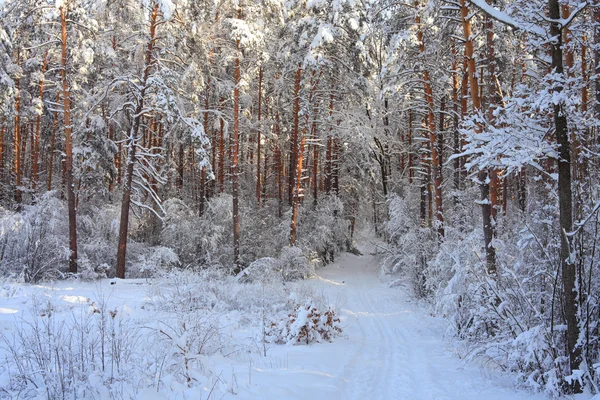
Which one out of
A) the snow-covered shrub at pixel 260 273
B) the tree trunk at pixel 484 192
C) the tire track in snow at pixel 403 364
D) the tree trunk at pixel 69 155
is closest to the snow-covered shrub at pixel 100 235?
the tree trunk at pixel 69 155

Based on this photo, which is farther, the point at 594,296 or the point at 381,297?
the point at 381,297

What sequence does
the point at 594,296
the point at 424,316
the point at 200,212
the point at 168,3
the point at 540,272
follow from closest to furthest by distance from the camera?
1. the point at 594,296
2. the point at 540,272
3. the point at 424,316
4. the point at 168,3
5. the point at 200,212

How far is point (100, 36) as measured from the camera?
14.1m

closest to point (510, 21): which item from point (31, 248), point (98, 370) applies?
point (98, 370)

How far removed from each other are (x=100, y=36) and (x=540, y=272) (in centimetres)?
1546

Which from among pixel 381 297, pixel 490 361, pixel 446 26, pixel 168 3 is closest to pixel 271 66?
pixel 168 3

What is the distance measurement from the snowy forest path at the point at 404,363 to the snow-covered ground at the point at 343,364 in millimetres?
13

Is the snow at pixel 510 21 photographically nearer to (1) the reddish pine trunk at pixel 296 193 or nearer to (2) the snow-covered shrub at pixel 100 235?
(1) the reddish pine trunk at pixel 296 193

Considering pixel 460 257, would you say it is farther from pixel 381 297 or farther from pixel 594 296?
pixel 381 297

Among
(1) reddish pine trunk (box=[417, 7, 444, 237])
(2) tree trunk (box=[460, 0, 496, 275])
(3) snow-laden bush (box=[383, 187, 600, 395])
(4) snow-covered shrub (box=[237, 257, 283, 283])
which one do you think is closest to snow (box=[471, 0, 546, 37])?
(3) snow-laden bush (box=[383, 187, 600, 395])

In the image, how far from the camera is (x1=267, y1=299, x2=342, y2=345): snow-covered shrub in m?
7.20

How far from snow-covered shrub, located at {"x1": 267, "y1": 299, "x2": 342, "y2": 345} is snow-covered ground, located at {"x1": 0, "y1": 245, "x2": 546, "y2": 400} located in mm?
241

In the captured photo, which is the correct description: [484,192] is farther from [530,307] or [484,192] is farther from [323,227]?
[323,227]

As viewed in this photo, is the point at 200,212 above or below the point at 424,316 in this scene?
above
